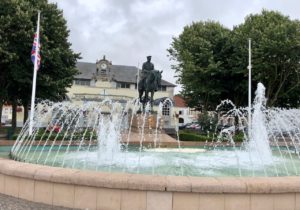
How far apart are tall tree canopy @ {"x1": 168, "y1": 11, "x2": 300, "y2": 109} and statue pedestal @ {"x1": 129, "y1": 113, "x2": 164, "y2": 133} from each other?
1332 cm

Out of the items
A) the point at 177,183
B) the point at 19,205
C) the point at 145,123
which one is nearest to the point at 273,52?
the point at 145,123

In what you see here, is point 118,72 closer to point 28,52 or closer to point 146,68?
point 28,52

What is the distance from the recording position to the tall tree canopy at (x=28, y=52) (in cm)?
3055

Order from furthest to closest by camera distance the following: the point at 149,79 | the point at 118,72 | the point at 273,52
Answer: the point at 118,72
the point at 273,52
the point at 149,79

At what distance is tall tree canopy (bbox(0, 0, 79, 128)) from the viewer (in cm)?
3055

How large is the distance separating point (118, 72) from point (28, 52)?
163ft

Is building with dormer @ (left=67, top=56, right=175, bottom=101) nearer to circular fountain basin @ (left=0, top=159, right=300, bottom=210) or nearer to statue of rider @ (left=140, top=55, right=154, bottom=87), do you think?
statue of rider @ (left=140, top=55, right=154, bottom=87)

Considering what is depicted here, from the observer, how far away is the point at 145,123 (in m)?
24.8

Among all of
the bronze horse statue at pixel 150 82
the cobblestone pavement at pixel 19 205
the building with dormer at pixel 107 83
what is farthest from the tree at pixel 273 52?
the building with dormer at pixel 107 83

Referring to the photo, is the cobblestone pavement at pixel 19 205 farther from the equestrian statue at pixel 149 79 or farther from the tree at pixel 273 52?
the tree at pixel 273 52

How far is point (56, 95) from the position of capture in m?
34.0

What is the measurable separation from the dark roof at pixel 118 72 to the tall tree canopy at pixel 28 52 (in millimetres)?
44288

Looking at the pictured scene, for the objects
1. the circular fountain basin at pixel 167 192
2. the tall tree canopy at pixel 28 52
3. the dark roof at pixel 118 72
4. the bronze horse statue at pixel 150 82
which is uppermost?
the dark roof at pixel 118 72

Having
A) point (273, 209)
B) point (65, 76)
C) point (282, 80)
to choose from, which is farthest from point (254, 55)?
point (273, 209)
